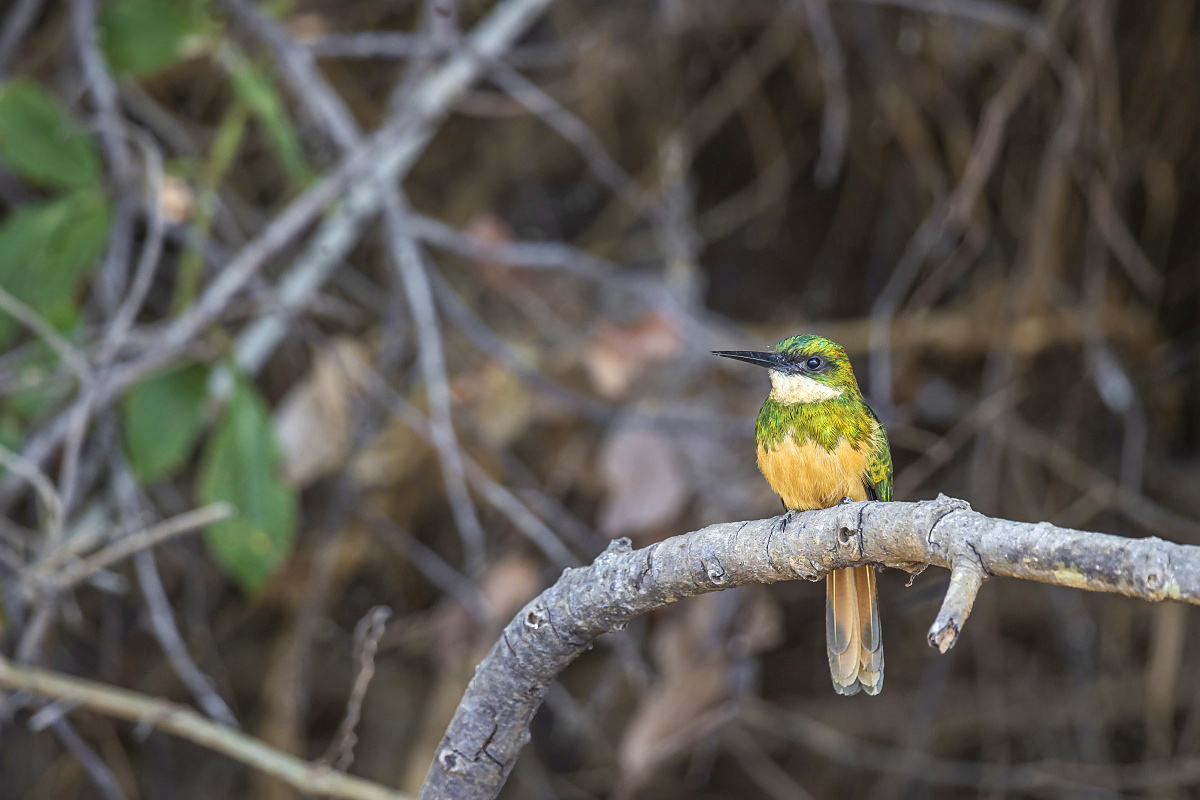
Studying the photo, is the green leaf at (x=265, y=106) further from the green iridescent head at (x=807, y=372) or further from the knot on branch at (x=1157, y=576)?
the knot on branch at (x=1157, y=576)

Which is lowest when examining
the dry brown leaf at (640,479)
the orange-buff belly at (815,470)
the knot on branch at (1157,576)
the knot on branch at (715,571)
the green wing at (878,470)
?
the knot on branch at (1157,576)

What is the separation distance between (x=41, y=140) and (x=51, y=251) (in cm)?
21

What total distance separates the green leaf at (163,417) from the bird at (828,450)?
108cm

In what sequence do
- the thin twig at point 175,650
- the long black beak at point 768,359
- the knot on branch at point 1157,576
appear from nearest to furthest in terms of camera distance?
1. the knot on branch at point 1157,576
2. the long black beak at point 768,359
3. the thin twig at point 175,650

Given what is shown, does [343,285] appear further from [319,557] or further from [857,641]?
[857,641]

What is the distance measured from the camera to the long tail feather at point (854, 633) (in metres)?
1.12

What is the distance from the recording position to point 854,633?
3.84ft

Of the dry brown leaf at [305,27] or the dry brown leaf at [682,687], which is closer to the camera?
the dry brown leaf at [682,687]

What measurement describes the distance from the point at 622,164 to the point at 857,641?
2524mm

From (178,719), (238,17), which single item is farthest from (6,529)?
(238,17)

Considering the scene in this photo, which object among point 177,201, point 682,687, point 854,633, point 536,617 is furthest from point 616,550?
point 177,201

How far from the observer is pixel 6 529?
5.79 feet

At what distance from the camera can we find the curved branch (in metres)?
0.59

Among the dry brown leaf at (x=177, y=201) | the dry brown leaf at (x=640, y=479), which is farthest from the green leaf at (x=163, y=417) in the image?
the dry brown leaf at (x=640, y=479)
